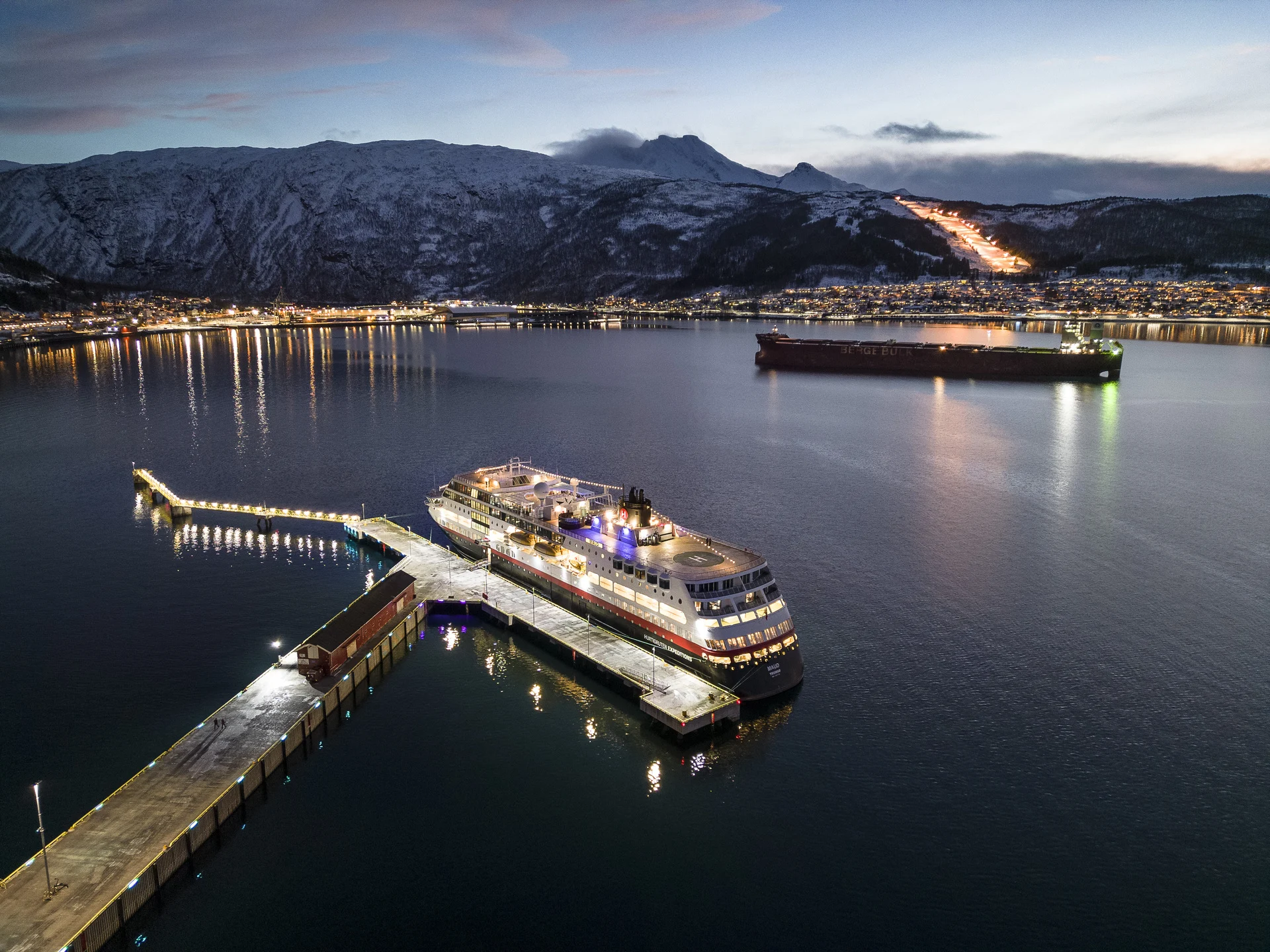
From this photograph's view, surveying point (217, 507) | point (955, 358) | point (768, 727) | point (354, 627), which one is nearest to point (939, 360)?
point (955, 358)

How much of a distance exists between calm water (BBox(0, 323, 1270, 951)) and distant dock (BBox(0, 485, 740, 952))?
1.09 metres

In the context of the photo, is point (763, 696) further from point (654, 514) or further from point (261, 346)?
point (261, 346)

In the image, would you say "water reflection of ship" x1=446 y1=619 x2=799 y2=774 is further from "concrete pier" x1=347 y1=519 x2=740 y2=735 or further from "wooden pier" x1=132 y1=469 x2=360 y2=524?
"wooden pier" x1=132 y1=469 x2=360 y2=524

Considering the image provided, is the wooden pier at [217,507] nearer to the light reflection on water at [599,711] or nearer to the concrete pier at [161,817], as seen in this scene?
the light reflection on water at [599,711]

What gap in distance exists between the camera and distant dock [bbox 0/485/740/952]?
20266 millimetres

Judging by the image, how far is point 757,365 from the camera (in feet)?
490

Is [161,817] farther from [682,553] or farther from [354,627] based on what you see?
[682,553]

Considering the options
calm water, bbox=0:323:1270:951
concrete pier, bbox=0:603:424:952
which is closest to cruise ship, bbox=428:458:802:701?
calm water, bbox=0:323:1270:951

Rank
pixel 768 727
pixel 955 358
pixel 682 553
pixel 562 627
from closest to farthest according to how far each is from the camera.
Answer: pixel 768 727, pixel 682 553, pixel 562 627, pixel 955 358

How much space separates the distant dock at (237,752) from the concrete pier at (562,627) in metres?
0.07

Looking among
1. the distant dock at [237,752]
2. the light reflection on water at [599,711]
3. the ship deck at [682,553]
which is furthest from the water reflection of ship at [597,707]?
the ship deck at [682,553]

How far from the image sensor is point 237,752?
88.0ft

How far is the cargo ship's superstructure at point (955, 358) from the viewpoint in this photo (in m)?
129

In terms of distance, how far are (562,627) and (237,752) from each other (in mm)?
14702
